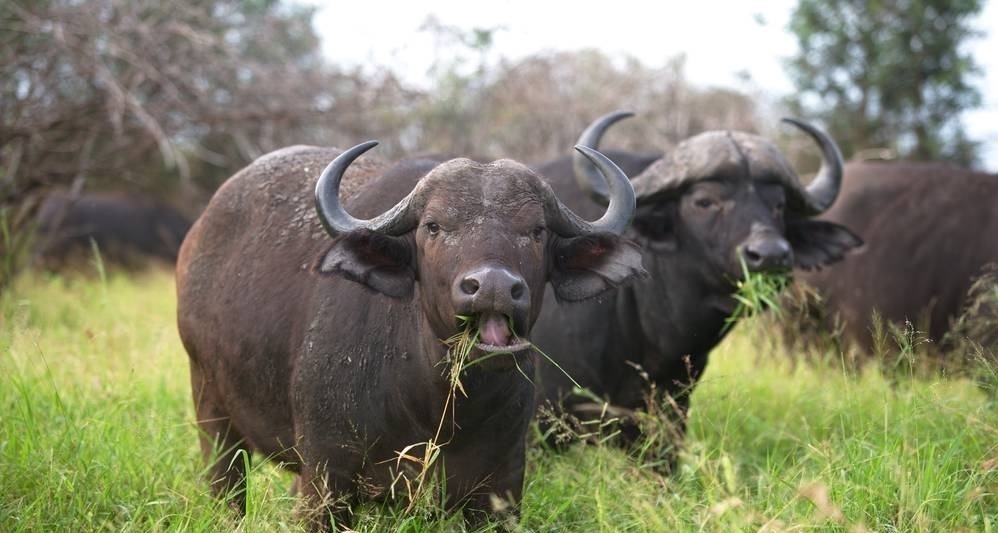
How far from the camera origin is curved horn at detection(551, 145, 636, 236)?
366cm

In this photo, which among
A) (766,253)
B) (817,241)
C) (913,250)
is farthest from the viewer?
(913,250)

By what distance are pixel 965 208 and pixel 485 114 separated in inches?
281

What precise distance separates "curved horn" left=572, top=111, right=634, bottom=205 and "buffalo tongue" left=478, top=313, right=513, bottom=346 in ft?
7.56

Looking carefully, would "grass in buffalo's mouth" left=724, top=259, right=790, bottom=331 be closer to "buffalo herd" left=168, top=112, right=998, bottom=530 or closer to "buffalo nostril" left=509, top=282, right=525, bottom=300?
"buffalo herd" left=168, top=112, right=998, bottom=530

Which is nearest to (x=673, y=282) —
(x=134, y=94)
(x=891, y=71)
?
(x=134, y=94)

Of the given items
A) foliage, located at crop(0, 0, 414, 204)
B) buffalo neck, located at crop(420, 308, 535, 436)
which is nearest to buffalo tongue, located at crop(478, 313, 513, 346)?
buffalo neck, located at crop(420, 308, 535, 436)

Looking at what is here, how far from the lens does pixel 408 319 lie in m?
3.72

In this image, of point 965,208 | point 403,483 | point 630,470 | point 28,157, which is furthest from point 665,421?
point 28,157

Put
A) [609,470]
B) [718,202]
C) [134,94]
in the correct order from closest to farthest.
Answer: [609,470]
[718,202]
[134,94]

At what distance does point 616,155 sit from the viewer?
19.8 feet

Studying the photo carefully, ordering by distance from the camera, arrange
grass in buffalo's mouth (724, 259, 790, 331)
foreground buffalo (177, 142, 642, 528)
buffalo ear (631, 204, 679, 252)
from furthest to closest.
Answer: buffalo ear (631, 204, 679, 252) < grass in buffalo's mouth (724, 259, 790, 331) < foreground buffalo (177, 142, 642, 528)

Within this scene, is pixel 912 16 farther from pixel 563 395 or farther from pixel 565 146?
pixel 563 395

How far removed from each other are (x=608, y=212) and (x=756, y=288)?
4.71 feet

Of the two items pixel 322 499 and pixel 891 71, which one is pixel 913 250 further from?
pixel 891 71
